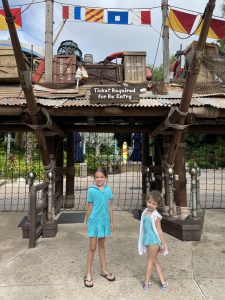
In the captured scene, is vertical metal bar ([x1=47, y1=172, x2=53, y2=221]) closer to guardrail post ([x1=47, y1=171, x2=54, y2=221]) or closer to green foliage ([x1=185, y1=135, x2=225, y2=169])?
guardrail post ([x1=47, y1=171, x2=54, y2=221])

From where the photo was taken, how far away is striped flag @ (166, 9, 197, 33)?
938 cm

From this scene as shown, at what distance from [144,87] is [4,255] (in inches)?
176

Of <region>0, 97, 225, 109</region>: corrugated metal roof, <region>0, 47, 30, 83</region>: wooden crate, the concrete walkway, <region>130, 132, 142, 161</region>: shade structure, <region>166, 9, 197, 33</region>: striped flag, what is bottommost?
the concrete walkway

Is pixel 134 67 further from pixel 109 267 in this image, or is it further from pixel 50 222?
pixel 109 267

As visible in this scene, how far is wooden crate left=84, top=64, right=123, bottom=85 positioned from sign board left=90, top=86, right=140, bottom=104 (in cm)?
379

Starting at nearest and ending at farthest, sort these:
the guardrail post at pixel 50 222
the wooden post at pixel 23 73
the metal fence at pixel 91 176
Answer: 1. the wooden post at pixel 23 73
2. the guardrail post at pixel 50 222
3. the metal fence at pixel 91 176

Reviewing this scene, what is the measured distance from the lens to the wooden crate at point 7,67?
8188 mm

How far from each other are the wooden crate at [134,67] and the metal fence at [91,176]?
1.92 m

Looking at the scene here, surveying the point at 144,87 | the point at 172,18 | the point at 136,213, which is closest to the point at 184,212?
the point at 136,213

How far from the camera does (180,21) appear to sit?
948 cm

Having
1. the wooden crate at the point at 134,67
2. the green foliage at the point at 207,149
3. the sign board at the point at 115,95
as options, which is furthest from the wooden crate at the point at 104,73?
the green foliage at the point at 207,149

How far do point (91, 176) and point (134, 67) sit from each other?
37.3 feet

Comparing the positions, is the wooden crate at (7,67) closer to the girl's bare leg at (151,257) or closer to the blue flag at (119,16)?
the blue flag at (119,16)

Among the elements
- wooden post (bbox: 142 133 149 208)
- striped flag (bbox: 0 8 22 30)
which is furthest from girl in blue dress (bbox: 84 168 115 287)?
striped flag (bbox: 0 8 22 30)
